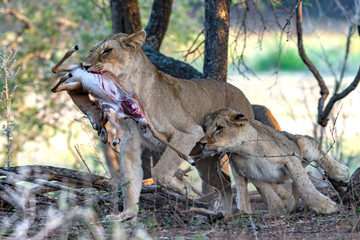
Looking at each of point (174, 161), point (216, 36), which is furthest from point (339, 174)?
point (216, 36)

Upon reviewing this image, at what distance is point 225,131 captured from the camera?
214 inches

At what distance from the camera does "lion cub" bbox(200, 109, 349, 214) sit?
527cm

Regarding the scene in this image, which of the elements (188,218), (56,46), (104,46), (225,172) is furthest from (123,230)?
(56,46)

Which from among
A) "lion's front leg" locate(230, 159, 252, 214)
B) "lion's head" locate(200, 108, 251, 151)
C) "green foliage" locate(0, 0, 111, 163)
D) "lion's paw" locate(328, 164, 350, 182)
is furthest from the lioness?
"green foliage" locate(0, 0, 111, 163)

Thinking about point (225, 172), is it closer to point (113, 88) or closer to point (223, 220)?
point (223, 220)

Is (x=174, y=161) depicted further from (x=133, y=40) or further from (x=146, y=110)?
(x=133, y=40)

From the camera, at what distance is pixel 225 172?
6.70m

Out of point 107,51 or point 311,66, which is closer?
point 107,51

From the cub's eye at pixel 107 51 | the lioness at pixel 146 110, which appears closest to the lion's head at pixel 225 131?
the lioness at pixel 146 110

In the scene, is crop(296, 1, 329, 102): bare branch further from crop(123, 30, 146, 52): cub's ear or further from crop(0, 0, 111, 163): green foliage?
crop(0, 0, 111, 163): green foliage

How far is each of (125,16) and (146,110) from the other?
3313mm

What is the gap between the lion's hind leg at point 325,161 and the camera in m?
5.86

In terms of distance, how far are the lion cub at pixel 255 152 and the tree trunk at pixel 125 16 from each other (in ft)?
10.3

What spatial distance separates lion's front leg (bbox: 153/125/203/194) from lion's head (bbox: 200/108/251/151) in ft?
0.37
